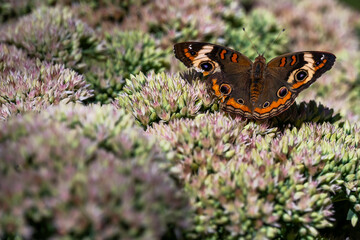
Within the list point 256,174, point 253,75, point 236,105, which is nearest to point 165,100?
point 236,105

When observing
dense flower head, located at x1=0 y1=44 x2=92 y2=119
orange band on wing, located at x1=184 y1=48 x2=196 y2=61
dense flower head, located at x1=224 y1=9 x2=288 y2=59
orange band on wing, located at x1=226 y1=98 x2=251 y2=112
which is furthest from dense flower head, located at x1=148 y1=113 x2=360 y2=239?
dense flower head, located at x1=224 y1=9 x2=288 y2=59

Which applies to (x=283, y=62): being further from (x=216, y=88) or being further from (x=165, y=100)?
(x=165, y=100)

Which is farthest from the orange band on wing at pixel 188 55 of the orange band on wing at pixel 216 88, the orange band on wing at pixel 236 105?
the orange band on wing at pixel 236 105

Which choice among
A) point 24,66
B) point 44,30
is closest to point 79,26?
point 44,30

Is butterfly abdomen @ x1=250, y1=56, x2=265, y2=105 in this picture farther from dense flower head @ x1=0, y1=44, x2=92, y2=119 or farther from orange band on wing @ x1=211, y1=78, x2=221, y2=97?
dense flower head @ x1=0, y1=44, x2=92, y2=119

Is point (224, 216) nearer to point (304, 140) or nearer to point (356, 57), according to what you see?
point (304, 140)

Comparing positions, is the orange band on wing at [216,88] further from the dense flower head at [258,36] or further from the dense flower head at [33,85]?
the dense flower head at [258,36]
